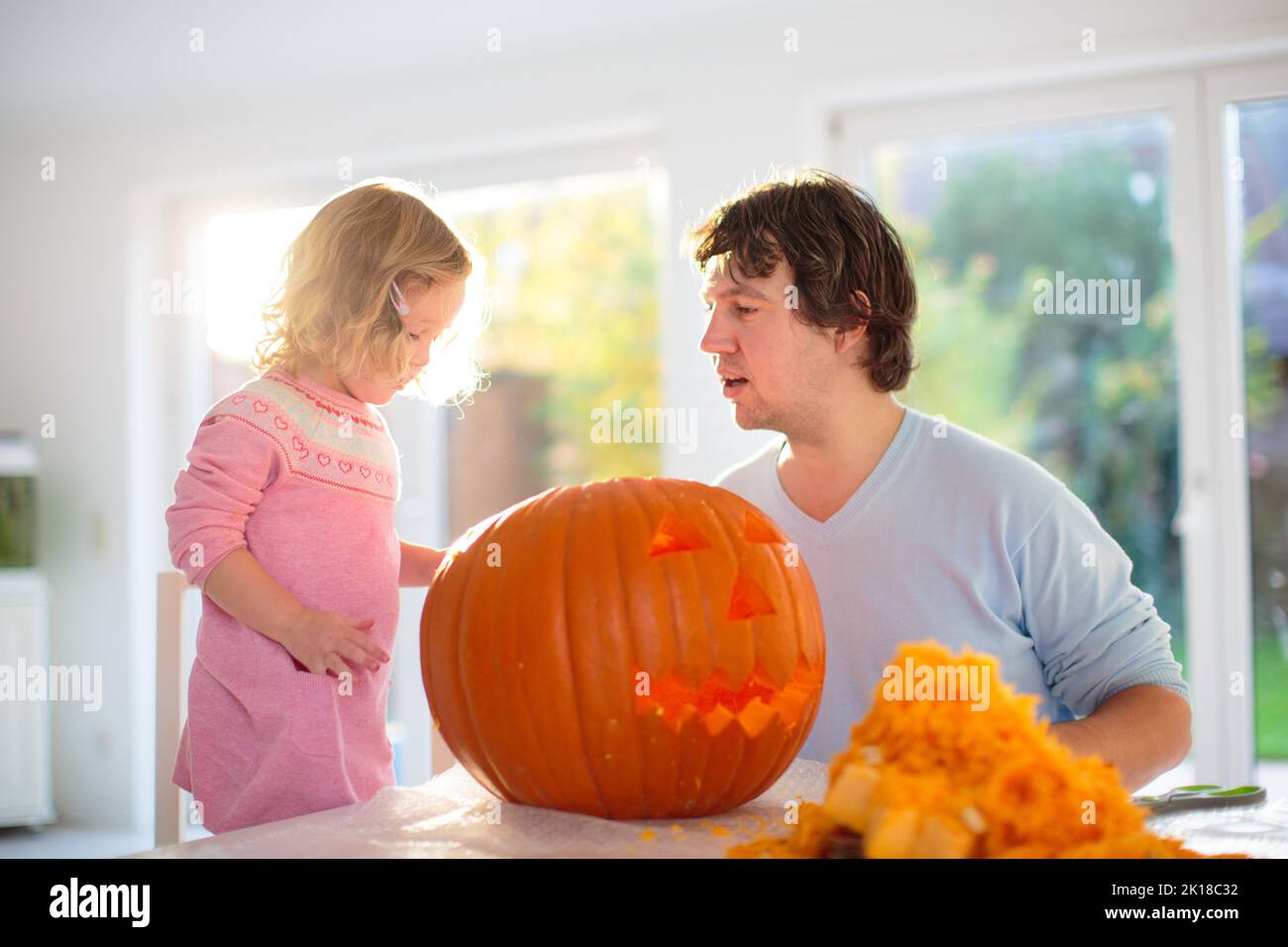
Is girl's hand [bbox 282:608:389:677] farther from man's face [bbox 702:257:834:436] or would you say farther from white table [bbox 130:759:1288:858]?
man's face [bbox 702:257:834:436]

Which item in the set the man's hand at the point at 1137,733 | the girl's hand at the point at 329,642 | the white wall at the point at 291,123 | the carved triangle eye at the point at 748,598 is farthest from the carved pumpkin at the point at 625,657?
the white wall at the point at 291,123

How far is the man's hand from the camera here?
1.04 metres

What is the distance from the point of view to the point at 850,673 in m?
1.33

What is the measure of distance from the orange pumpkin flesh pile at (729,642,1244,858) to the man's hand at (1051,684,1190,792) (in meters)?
0.32

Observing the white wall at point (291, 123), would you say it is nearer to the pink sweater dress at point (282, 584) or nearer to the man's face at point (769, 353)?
the man's face at point (769, 353)

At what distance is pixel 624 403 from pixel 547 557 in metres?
4.79

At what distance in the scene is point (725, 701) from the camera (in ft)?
3.17

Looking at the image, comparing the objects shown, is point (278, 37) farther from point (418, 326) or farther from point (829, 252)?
point (829, 252)

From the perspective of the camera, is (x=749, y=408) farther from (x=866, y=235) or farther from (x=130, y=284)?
(x=130, y=284)

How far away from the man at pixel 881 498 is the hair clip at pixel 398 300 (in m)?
0.36

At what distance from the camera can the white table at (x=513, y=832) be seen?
0.85 meters
